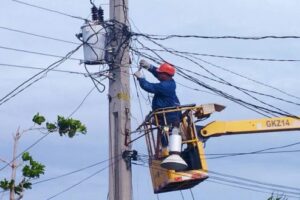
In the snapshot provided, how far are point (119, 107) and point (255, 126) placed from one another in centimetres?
242

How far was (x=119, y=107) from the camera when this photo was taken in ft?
45.0

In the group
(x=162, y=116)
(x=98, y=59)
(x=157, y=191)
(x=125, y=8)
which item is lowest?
(x=157, y=191)

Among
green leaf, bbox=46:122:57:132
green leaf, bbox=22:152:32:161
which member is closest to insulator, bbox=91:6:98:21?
green leaf, bbox=46:122:57:132

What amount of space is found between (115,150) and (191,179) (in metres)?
1.30

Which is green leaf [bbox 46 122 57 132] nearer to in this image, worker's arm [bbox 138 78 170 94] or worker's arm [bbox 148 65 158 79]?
worker's arm [bbox 138 78 170 94]

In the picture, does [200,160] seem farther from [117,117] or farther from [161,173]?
[117,117]

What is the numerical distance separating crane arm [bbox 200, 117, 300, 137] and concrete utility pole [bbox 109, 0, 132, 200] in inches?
61.4

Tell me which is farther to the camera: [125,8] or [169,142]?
[125,8]

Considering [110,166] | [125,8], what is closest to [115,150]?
[110,166]

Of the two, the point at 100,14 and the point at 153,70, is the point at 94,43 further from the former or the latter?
the point at 153,70

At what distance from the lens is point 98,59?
14109 millimetres

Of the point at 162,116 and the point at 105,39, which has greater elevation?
the point at 105,39

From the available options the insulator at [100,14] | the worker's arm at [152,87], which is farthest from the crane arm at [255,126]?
the insulator at [100,14]

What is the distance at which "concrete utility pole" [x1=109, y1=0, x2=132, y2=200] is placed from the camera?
44.1 ft
